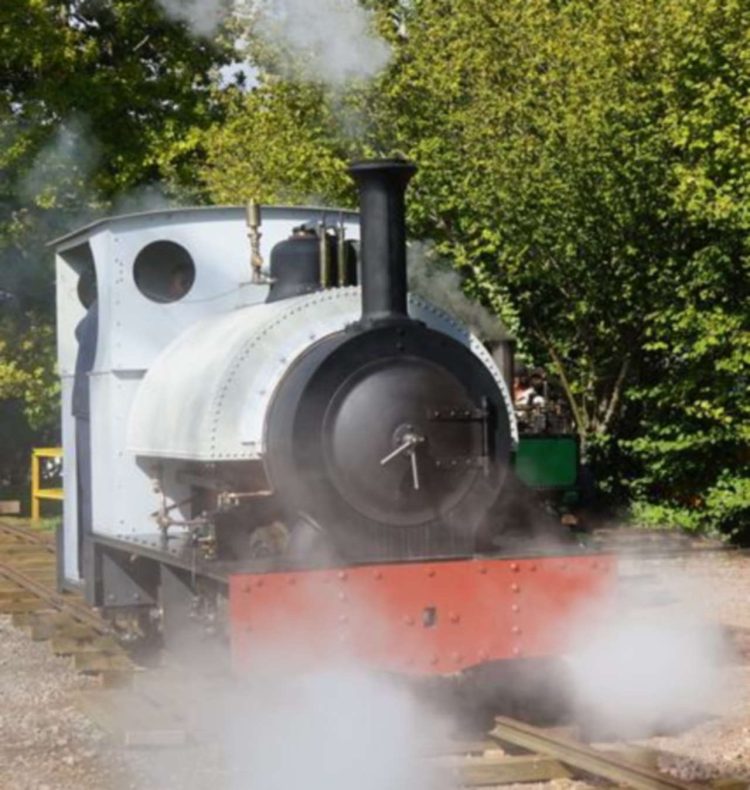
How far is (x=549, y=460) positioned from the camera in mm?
16547

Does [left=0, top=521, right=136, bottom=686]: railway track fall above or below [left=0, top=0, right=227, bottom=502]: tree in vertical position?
below

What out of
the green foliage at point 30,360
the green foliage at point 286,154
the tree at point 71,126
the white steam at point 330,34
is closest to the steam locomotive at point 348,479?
the white steam at point 330,34

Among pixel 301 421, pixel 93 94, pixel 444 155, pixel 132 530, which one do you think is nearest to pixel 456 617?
pixel 301 421

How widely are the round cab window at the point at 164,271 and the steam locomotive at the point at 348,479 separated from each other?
152 millimetres

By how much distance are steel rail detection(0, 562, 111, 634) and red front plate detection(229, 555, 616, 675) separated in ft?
13.2

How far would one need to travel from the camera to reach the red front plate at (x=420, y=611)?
7.28 metres

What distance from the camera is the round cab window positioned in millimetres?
9344

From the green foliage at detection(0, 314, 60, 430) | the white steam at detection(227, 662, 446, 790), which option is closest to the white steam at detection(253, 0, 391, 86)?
the white steam at detection(227, 662, 446, 790)

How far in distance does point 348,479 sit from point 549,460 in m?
8.96

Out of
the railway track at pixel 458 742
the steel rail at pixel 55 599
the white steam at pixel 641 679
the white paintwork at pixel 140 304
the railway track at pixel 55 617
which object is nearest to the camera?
the railway track at pixel 458 742

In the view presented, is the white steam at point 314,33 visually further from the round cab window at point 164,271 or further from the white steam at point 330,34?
the round cab window at point 164,271

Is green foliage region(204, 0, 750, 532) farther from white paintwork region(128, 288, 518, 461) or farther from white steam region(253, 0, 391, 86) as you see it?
white paintwork region(128, 288, 518, 461)

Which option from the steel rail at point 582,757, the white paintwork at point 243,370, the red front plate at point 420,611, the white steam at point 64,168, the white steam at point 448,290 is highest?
the white steam at point 64,168

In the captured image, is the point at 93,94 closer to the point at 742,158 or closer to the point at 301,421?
the point at 742,158
